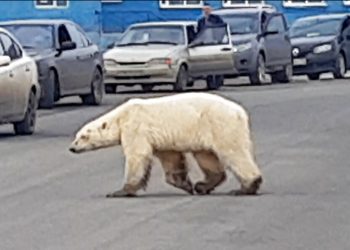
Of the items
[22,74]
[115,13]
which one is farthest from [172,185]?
[115,13]

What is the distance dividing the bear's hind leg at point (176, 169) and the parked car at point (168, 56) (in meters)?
18.0

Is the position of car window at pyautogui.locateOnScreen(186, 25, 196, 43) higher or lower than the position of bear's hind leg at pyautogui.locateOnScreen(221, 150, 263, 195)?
lower

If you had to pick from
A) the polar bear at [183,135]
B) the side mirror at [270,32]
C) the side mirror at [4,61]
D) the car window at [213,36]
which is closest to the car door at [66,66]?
the side mirror at [4,61]

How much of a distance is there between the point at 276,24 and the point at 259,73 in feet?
6.09

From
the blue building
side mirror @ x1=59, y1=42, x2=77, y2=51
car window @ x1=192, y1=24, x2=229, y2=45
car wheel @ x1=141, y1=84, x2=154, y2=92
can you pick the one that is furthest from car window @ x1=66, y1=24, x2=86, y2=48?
the blue building

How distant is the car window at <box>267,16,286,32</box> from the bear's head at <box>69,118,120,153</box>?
2298 centimetres

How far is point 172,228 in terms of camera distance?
11383 millimetres

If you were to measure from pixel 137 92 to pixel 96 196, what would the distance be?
19535 mm

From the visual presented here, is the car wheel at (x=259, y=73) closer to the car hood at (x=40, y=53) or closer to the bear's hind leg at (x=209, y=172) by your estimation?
the car hood at (x=40, y=53)

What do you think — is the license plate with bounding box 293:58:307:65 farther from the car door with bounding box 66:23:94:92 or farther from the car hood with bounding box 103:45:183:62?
the car door with bounding box 66:23:94:92

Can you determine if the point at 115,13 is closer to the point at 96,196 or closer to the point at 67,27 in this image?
the point at 67,27

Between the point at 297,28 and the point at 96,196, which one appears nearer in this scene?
the point at 96,196

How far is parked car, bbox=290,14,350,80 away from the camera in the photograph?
37375mm

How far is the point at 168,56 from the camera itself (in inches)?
1247
